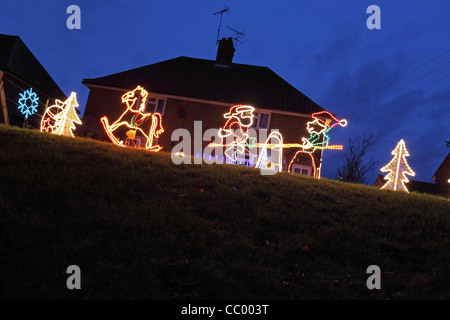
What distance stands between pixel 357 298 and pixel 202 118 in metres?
18.2

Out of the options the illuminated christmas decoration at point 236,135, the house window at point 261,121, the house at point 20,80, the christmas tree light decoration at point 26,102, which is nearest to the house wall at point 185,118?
the house window at point 261,121

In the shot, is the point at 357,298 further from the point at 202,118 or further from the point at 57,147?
the point at 202,118

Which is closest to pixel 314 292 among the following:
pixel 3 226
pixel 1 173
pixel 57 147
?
pixel 3 226

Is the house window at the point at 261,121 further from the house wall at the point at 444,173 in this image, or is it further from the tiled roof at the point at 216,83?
the house wall at the point at 444,173

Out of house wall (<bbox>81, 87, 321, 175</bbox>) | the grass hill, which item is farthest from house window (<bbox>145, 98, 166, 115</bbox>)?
the grass hill

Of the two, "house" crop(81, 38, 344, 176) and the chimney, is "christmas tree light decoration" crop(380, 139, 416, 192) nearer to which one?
"house" crop(81, 38, 344, 176)

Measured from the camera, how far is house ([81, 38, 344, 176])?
802 inches

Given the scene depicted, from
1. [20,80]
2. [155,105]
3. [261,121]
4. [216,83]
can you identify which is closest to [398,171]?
[261,121]

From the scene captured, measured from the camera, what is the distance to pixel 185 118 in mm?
21156

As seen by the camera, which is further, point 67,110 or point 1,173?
point 67,110

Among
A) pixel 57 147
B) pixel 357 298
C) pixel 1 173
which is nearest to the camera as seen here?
pixel 357 298

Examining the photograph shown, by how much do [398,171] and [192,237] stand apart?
11.0 meters

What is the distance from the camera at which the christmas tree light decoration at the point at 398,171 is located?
1204cm
